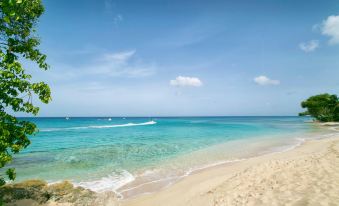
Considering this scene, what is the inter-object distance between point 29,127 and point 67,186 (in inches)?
198

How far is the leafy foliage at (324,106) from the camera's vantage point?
69750 mm

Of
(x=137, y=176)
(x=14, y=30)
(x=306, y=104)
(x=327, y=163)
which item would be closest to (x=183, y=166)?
(x=137, y=176)

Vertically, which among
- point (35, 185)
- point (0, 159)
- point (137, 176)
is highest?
point (0, 159)

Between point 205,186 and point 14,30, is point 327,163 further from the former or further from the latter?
point 14,30

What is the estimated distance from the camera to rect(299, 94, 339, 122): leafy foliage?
229 ft

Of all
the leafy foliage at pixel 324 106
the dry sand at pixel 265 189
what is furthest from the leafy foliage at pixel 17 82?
the leafy foliage at pixel 324 106

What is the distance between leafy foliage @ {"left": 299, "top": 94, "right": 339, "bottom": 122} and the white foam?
76.1 meters

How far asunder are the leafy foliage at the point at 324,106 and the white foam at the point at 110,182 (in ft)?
250

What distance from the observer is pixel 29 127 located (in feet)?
16.1

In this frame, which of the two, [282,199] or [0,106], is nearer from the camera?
[0,106]

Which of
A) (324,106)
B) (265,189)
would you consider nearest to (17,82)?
(265,189)

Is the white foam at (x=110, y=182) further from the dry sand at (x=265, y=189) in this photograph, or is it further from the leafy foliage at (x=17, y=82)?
the leafy foliage at (x=17, y=82)

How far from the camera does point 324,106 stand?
2800 inches

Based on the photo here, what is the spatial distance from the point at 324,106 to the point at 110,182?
79.4 m
